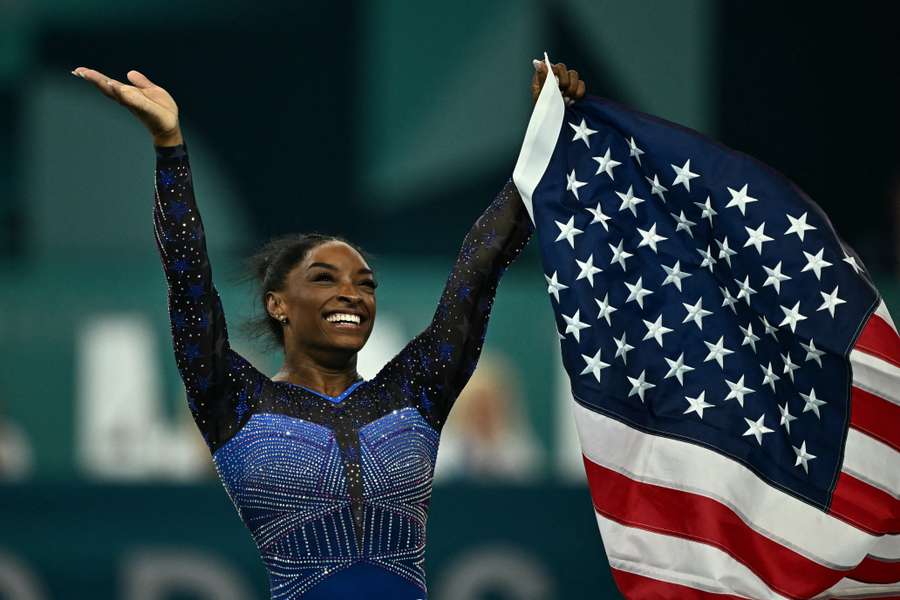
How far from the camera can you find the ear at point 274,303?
395cm

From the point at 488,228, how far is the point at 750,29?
22.5 ft

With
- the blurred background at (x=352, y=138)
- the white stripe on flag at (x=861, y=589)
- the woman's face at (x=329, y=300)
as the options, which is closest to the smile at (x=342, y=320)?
the woman's face at (x=329, y=300)

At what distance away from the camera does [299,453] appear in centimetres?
371

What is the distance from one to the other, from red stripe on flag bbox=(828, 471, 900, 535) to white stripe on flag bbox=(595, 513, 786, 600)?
0.90 ft

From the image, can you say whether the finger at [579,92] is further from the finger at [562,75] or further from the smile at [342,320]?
the smile at [342,320]

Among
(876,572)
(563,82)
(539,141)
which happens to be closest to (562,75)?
(563,82)

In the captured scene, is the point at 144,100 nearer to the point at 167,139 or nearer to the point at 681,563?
the point at 167,139

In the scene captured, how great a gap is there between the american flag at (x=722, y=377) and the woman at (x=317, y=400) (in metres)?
0.35

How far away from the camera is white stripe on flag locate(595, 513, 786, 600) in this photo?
3.96m

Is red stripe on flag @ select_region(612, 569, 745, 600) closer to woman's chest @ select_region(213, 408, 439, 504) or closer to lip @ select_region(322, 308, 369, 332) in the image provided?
woman's chest @ select_region(213, 408, 439, 504)

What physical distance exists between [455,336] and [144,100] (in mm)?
959

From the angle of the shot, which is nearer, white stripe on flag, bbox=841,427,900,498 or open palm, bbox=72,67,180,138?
open palm, bbox=72,67,180,138

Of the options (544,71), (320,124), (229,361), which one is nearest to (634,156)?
(544,71)

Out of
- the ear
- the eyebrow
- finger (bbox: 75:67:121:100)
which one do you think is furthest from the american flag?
finger (bbox: 75:67:121:100)
